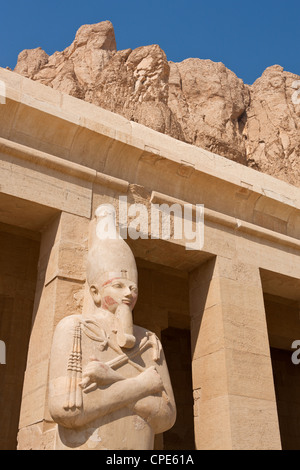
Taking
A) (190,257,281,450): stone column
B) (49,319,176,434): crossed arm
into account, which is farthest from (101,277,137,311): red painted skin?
(190,257,281,450): stone column

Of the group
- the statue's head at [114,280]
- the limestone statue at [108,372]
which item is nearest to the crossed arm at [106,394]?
the limestone statue at [108,372]

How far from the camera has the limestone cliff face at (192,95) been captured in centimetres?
2159

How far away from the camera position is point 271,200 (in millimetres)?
7074

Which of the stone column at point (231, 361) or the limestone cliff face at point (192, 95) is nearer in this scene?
the stone column at point (231, 361)

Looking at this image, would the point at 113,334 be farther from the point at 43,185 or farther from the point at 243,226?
the point at 243,226

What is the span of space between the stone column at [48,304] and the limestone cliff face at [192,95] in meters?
15.2

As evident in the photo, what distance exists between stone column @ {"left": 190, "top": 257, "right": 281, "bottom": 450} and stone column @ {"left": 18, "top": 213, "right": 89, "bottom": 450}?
1752 millimetres

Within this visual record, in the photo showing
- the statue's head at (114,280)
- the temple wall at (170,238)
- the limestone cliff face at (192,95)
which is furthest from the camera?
the limestone cliff face at (192,95)

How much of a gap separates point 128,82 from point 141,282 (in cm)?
1606

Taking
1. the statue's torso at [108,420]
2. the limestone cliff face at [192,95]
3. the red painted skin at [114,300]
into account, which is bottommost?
the statue's torso at [108,420]

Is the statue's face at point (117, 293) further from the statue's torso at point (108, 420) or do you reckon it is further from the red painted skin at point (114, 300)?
the statue's torso at point (108, 420)

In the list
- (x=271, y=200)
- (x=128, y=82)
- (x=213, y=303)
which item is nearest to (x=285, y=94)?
(x=128, y=82)

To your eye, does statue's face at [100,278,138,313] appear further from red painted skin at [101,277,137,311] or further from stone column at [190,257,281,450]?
stone column at [190,257,281,450]

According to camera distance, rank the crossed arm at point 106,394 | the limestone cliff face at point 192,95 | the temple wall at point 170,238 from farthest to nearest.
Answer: the limestone cliff face at point 192,95
the temple wall at point 170,238
the crossed arm at point 106,394
